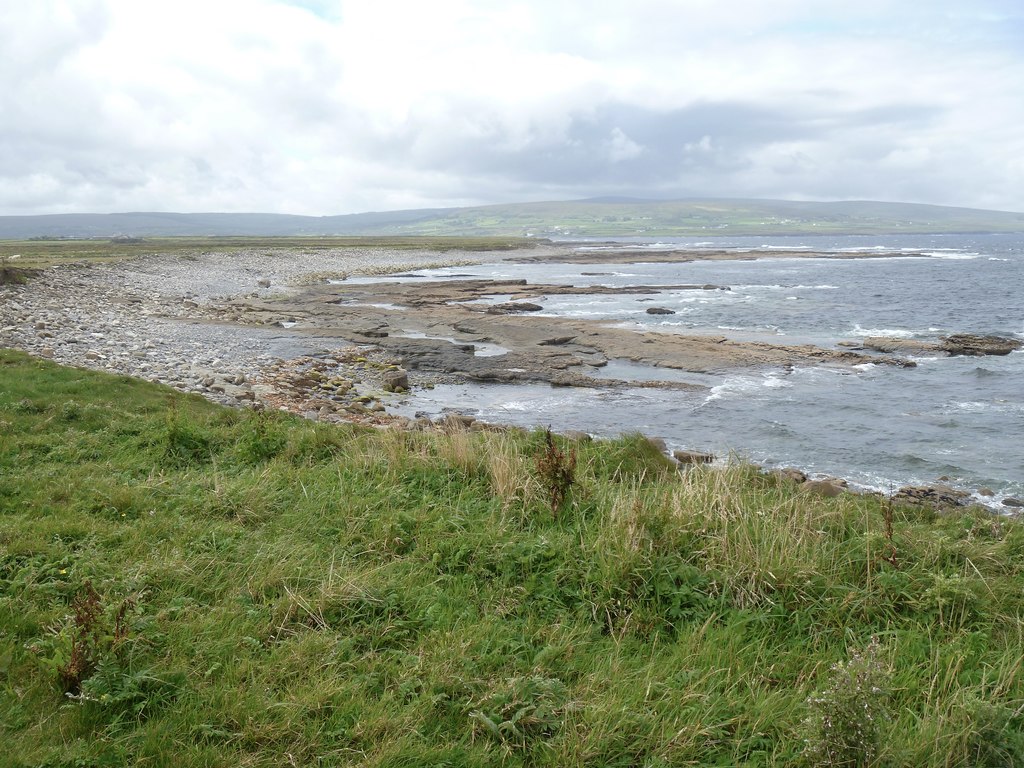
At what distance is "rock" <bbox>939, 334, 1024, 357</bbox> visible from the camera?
29969 mm

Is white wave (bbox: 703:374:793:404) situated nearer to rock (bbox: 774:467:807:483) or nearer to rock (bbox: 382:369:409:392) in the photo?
rock (bbox: 774:467:807:483)

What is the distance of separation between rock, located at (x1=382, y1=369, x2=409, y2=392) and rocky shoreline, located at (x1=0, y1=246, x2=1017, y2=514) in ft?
0.11

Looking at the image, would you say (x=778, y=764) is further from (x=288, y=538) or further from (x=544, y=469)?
(x=288, y=538)

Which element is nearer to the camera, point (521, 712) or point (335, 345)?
point (521, 712)

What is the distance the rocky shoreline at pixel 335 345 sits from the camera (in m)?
19.0

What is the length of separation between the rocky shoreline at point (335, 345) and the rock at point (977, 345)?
123 mm

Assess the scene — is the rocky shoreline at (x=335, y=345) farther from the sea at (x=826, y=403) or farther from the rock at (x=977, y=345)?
the sea at (x=826, y=403)

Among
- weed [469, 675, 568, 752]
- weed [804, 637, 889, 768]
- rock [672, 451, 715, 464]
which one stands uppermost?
weed [804, 637, 889, 768]

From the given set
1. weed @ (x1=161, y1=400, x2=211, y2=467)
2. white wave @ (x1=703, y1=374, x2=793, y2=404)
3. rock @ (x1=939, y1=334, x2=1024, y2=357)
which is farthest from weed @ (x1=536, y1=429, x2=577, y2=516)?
rock @ (x1=939, y1=334, x2=1024, y2=357)

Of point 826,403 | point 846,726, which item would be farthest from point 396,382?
point 846,726

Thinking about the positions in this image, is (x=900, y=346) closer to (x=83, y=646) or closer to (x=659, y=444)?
(x=659, y=444)

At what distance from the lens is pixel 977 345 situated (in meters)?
30.6

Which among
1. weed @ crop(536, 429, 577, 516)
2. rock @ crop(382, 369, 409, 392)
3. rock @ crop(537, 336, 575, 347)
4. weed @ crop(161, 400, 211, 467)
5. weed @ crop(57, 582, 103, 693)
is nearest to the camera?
weed @ crop(57, 582, 103, 693)

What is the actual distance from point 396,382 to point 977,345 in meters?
25.3
